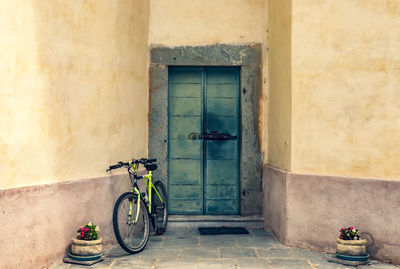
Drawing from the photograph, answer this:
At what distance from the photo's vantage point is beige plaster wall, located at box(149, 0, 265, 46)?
730 cm

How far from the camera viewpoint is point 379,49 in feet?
17.7

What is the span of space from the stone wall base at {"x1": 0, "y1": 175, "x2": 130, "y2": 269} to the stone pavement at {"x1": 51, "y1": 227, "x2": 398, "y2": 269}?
288 mm

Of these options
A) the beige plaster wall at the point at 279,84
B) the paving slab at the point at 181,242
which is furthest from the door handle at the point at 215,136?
the paving slab at the point at 181,242

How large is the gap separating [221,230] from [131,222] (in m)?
1.79

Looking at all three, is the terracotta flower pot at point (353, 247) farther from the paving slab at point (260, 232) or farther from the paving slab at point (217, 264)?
the paving slab at point (260, 232)

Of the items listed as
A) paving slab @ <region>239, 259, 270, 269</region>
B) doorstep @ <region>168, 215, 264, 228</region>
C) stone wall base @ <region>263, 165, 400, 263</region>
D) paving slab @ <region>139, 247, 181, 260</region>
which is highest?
stone wall base @ <region>263, 165, 400, 263</region>

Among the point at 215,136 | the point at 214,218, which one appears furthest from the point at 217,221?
the point at 215,136

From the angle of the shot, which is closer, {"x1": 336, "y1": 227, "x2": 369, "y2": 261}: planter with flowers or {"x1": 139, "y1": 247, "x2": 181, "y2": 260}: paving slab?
{"x1": 336, "y1": 227, "x2": 369, "y2": 261}: planter with flowers

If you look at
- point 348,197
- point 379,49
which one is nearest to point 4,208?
point 348,197

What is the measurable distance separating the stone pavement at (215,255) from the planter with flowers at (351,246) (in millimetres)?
137

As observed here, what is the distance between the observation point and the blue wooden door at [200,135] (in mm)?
7395

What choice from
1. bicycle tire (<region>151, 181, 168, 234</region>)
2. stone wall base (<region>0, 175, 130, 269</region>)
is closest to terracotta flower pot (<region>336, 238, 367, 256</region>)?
bicycle tire (<region>151, 181, 168, 234</region>)

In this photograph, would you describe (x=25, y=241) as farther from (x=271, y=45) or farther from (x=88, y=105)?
(x=271, y=45)

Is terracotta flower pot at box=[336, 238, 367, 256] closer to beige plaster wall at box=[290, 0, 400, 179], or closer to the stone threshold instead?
beige plaster wall at box=[290, 0, 400, 179]
